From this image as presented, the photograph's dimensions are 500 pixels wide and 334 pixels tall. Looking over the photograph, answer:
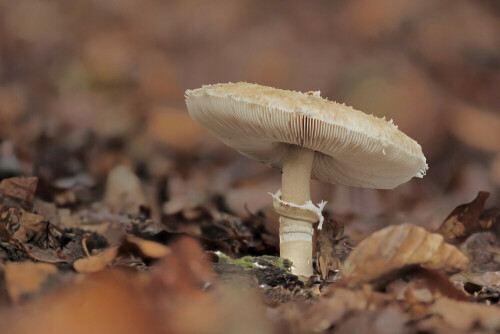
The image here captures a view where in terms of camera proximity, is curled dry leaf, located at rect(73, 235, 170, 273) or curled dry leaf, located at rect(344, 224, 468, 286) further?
curled dry leaf, located at rect(73, 235, 170, 273)

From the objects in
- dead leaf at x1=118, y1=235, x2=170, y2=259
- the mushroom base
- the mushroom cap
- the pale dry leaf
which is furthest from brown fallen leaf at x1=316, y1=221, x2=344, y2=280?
the pale dry leaf

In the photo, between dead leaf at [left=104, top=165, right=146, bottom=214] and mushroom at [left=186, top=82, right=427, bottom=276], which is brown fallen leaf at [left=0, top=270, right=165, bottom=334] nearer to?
mushroom at [left=186, top=82, right=427, bottom=276]

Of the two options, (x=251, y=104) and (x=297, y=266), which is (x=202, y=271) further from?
(x=297, y=266)

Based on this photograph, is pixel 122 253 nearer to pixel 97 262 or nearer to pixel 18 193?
pixel 97 262

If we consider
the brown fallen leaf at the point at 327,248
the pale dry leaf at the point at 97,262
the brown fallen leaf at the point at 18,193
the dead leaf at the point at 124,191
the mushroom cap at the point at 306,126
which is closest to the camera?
the pale dry leaf at the point at 97,262

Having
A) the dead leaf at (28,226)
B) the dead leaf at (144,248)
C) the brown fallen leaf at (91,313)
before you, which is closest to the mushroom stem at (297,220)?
the dead leaf at (144,248)

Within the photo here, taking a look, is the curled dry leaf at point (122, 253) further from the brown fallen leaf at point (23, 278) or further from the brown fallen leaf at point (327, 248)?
the brown fallen leaf at point (327, 248)
